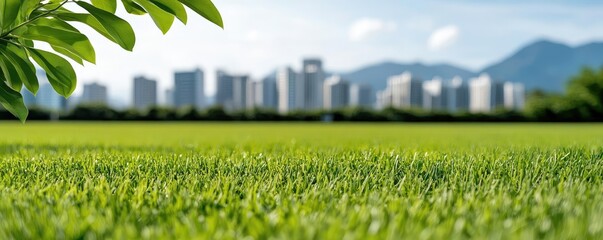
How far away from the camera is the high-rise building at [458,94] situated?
14325 cm

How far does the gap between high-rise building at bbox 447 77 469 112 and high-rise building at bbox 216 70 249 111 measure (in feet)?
189

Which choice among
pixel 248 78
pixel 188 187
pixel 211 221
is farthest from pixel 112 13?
pixel 248 78

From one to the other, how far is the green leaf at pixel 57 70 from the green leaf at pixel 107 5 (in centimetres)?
32

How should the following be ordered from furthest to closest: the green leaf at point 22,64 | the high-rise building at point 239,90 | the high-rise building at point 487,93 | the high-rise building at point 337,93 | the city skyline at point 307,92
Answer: the high-rise building at point 487,93 < the high-rise building at point 239,90 < the city skyline at point 307,92 < the high-rise building at point 337,93 < the green leaf at point 22,64

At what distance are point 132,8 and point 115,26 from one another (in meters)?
0.09

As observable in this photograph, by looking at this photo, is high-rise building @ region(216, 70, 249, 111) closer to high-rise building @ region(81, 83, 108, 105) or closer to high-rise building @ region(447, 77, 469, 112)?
high-rise building @ region(81, 83, 108, 105)

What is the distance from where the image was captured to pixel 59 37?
188cm

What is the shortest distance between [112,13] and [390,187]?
43.0 inches

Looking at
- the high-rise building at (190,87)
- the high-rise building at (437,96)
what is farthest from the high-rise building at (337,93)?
the high-rise building at (190,87)

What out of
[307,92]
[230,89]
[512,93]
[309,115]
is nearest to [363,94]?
[307,92]

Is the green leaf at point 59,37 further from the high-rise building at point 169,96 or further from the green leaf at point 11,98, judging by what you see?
the high-rise building at point 169,96

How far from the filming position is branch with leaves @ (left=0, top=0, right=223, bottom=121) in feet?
5.59

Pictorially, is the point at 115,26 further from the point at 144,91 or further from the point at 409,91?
the point at 409,91

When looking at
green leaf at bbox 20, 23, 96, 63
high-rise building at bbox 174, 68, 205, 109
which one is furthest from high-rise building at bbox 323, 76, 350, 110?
green leaf at bbox 20, 23, 96, 63
